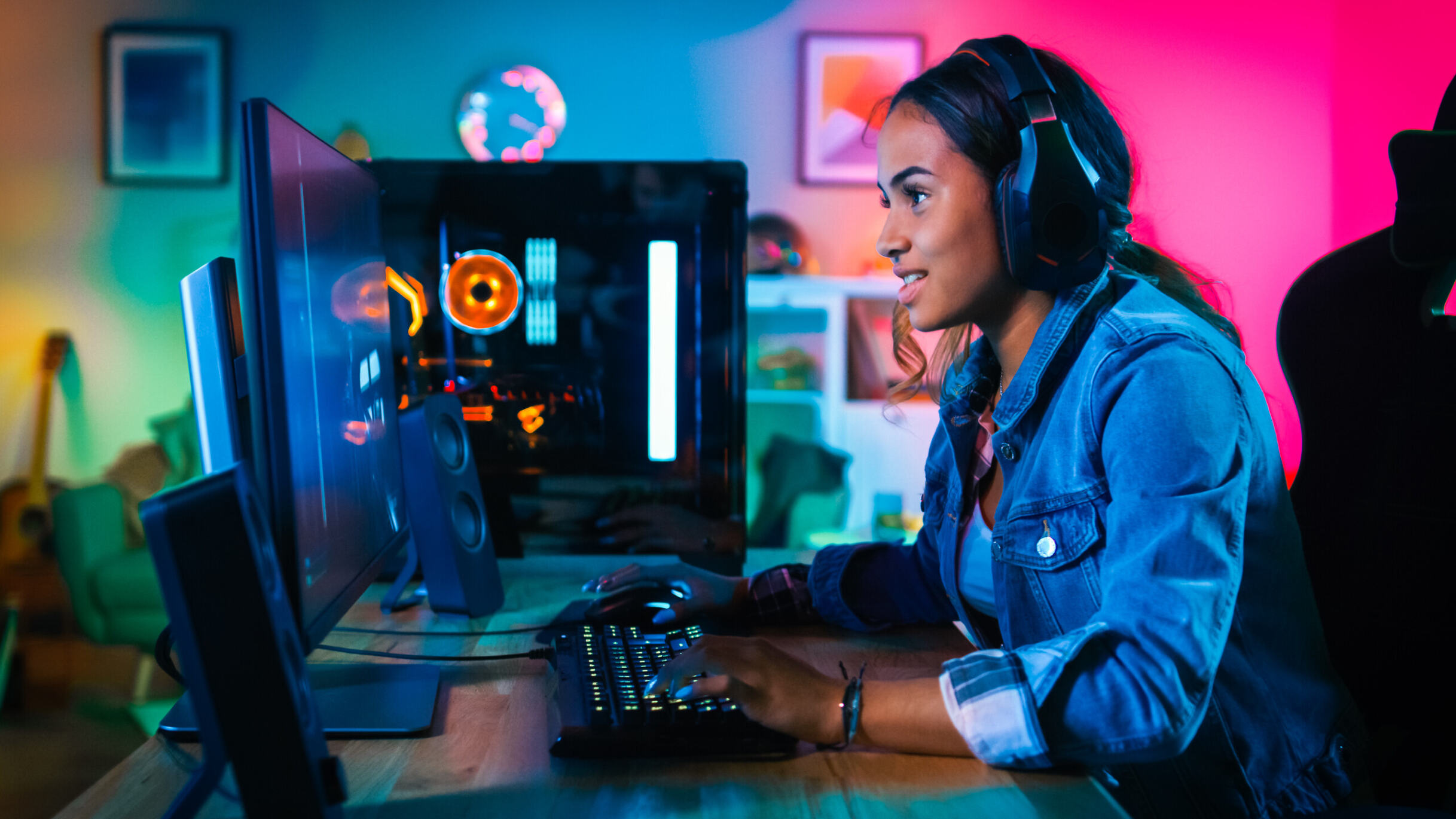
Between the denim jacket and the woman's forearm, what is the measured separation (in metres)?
0.01

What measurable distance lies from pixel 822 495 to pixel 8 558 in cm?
269

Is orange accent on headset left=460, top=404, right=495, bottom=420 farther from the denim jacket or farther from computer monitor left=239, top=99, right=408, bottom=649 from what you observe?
the denim jacket

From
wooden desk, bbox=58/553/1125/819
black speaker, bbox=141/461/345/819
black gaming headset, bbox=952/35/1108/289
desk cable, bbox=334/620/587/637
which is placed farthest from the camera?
desk cable, bbox=334/620/587/637

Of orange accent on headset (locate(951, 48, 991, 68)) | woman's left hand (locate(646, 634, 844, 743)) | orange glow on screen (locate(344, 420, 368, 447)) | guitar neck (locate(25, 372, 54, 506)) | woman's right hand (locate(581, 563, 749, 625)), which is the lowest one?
guitar neck (locate(25, 372, 54, 506))

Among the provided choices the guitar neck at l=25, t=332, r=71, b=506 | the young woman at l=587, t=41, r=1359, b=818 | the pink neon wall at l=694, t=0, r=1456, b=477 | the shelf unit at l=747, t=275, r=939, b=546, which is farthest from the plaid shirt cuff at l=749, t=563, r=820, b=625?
the guitar neck at l=25, t=332, r=71, b=506

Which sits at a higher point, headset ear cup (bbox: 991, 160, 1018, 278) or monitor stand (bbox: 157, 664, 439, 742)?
headset ear cup (bbox: 991, 160, 1018, 278)

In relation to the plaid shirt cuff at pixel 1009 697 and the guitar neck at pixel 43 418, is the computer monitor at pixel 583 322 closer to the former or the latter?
the plaid shirt cuff at pixel 1009 697

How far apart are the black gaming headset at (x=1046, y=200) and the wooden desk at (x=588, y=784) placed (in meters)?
0.42

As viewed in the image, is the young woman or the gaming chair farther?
the gaming chair

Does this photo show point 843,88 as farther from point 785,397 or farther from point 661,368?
point 661,368

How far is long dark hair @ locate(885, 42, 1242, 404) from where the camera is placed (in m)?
0.85

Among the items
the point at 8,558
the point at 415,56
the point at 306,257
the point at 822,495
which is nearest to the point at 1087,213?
the point at 306,257

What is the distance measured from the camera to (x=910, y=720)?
0.64m

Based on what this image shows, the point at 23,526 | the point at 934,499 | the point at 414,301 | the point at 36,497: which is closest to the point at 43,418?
the point at 36,497
